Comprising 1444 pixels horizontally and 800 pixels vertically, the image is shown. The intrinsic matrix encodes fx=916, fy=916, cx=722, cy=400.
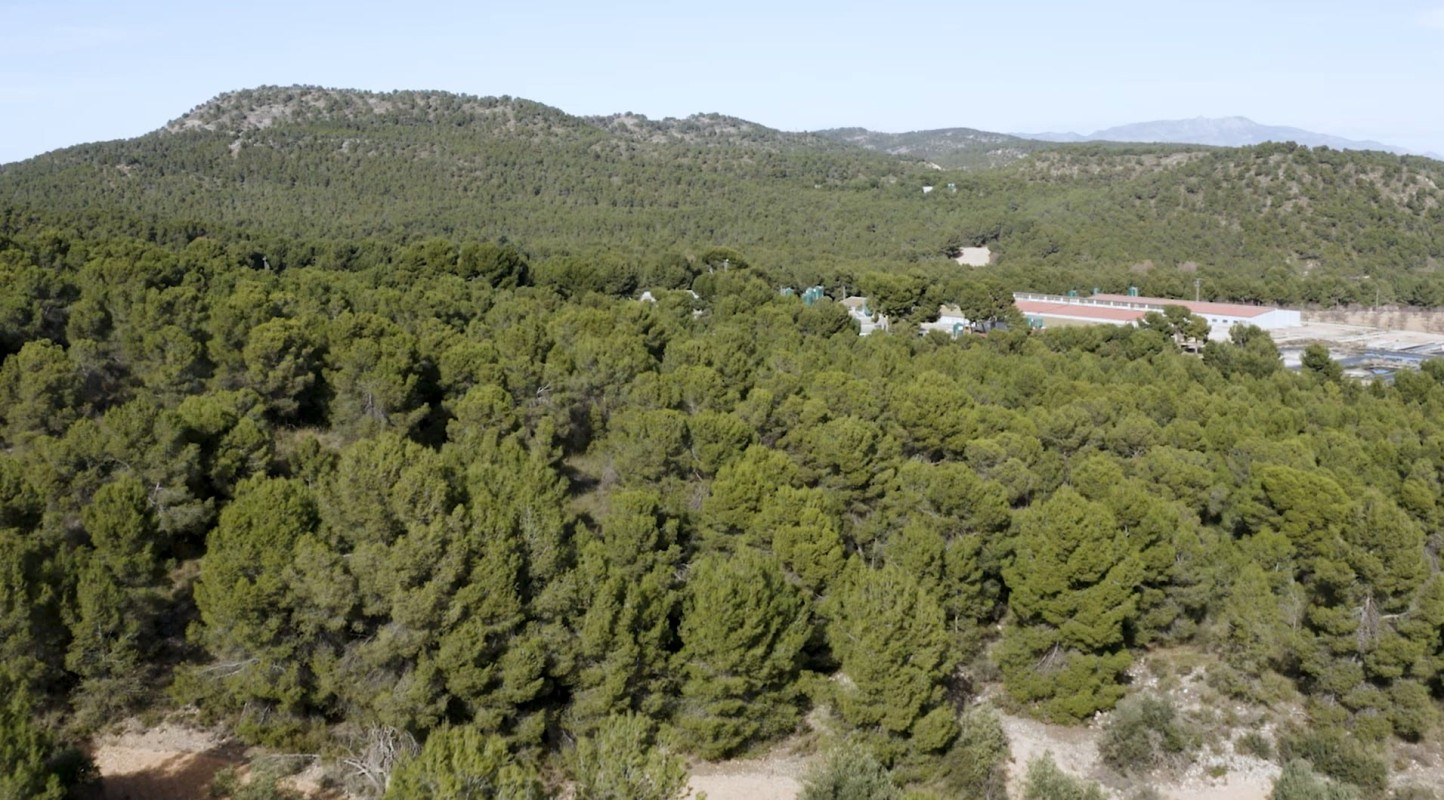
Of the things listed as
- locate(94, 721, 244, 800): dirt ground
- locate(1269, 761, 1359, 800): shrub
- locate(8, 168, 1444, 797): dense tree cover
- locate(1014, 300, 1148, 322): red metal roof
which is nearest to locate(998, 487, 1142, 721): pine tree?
locate(8, 168, 1444, 797): dense tree cover

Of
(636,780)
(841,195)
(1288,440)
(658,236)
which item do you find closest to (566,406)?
(636,780)

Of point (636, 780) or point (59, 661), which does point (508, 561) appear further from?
point (59, 661)

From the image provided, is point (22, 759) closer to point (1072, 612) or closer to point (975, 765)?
point (975, 765)

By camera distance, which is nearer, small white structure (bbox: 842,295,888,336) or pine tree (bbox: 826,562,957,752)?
pine tree (bbox: 826,562,957,752)

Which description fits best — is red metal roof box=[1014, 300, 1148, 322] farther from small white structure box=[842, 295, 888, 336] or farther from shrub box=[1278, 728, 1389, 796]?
shrub box=[1278, 728, 1389, 796]

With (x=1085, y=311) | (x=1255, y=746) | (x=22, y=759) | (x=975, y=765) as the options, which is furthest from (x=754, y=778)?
(x=1085, y=311)

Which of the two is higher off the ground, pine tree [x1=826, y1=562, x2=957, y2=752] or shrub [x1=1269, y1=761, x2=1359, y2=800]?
pine tree [x1=826, y1=562, x2=957, y2=752]
